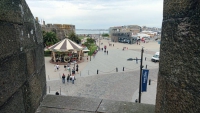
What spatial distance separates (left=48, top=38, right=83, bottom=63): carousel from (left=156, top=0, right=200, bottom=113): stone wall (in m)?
22.2

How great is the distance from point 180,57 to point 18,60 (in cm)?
153

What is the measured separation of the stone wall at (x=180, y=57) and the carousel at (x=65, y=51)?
22.2 metres

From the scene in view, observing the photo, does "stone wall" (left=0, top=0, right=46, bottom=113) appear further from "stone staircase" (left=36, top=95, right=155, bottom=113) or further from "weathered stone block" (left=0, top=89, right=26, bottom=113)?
"stone staircase" (left=36, top=95, right=155, bottom=113)

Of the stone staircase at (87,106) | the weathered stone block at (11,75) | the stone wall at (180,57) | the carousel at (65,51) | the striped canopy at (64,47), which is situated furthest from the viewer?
the carousel at (65,51)

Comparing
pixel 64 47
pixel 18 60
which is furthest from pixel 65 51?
pixel 18 60

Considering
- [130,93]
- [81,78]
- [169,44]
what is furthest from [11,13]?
[81,78]

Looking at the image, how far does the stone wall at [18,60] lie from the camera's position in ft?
4.44

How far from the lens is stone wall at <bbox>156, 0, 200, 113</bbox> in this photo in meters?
1.11

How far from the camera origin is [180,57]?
1230 mm

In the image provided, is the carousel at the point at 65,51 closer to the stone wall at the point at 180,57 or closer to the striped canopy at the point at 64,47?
the striped canopy at the point at 64,47

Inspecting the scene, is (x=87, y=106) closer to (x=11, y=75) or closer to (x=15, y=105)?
(x=15, y=105)

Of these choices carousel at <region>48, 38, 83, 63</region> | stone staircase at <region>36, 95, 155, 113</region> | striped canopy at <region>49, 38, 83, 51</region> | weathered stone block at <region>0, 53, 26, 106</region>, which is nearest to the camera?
weathered stone block at <region>0, 53, 26, 106</region>

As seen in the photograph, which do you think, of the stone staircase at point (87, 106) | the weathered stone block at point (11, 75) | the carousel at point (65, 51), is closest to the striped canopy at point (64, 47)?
the carousel at point (65, 51)

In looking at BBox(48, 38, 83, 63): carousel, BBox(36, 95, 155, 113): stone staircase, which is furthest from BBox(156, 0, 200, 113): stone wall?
BBox(48, 38, 83, 63): carousel
